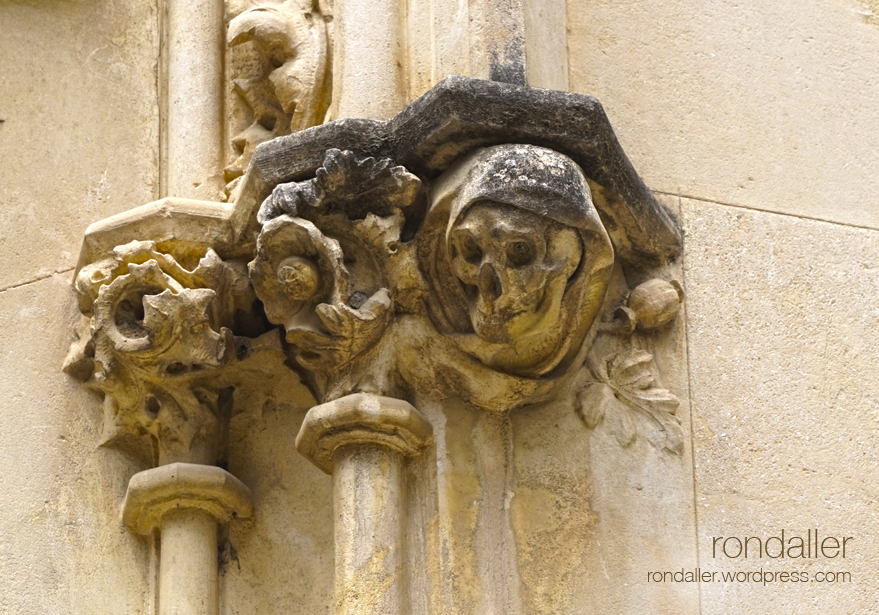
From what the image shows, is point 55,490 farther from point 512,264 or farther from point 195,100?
point 512,264

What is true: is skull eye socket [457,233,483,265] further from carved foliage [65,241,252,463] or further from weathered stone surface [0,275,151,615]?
weathered stone surface [0,275,151,615]

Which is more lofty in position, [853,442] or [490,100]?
[490,100]

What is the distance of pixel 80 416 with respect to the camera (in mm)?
3201

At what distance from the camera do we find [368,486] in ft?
9.32

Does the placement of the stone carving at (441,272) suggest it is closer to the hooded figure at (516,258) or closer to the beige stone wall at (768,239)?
the hooded figure at (516,258)

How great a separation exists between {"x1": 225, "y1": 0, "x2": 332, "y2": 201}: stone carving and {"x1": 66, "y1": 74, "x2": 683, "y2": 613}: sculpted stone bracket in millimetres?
225

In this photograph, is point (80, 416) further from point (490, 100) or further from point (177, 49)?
point (490, 100)

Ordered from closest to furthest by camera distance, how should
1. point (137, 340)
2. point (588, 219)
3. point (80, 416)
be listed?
1. point (588, 219)
2. point (137, 340)
3. point (80, 416)

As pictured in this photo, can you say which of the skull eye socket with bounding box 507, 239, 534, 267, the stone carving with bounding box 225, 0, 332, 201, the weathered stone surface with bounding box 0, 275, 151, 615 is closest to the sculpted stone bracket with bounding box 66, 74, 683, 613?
the skull eye socket with bounding box 507, 239, 534, 267

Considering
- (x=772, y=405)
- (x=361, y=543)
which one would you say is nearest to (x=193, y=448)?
(x=361, y=543)

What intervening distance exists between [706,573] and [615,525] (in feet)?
0.58

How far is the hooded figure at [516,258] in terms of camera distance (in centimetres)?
275

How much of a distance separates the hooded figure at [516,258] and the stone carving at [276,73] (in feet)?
1.35

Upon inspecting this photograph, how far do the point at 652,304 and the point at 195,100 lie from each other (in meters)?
0.96
